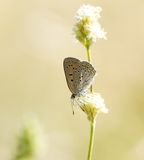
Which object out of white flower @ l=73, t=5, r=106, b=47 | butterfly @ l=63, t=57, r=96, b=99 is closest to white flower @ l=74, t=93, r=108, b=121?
butterfly @ l=63, t=57, r=96, b=99

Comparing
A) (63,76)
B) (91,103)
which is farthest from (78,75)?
(63,76)

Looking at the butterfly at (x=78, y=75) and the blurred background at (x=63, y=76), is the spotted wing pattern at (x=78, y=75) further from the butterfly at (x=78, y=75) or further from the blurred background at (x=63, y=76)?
the blurred background at (x=63, y=76)

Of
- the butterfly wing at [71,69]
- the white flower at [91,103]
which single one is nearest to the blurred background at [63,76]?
the butterfly wing at [71,69]

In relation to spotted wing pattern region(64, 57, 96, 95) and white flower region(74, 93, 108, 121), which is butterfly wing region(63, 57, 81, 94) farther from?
white flower region(74, 93, 108, 121)

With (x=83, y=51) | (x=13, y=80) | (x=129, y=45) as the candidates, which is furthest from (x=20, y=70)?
(x=129, y=45)

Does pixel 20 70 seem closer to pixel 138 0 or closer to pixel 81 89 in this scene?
pixel 138 0

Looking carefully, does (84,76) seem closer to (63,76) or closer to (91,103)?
(91,103)

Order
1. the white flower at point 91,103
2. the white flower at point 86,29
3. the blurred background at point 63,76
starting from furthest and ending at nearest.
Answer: the blurred background at point 63,76
the white flower at point 86,29
the white flower at point 91,103
